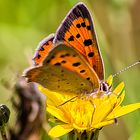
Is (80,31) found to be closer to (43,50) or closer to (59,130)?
(43,50)

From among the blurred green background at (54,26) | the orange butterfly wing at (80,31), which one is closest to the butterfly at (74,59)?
the orange butterfly wing at (80,31)

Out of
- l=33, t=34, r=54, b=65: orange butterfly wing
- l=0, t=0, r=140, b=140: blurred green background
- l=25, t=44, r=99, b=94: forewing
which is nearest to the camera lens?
l=25, t=44, r=99, b=94: forewing

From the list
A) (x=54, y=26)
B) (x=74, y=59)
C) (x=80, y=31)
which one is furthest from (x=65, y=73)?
(x=54, y=26)

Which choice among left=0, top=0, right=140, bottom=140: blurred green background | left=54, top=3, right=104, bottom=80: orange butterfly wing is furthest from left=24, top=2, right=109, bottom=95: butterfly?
left=0, top=0, right=140, bottom=140: blurred green background

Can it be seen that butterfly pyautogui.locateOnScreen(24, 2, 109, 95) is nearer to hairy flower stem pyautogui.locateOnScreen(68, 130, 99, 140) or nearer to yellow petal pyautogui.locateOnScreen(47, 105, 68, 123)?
yellow petal pyautogui.locateOnScreen(47, 105, 68, 123)

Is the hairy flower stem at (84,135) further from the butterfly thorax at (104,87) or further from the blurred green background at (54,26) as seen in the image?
the blurred green background at (54,26)

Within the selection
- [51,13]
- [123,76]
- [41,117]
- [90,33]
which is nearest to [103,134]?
[123,76]

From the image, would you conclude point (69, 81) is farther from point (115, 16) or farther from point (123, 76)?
point (115, 16)
